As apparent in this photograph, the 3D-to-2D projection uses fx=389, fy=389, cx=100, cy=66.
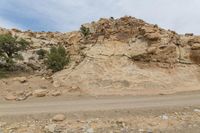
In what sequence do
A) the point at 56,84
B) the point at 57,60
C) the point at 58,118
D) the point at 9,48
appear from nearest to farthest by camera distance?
the point at 58,118 < the point at 56,84 < the point at 57,60 < the point at 9,48

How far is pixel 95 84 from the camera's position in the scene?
81.4 feet

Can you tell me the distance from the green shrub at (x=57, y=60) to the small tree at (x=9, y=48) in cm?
325

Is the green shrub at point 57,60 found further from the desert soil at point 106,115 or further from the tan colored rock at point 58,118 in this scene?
the tan colored rock at point 58,118

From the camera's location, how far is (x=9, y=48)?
3131cm

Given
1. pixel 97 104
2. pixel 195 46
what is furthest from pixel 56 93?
pixel 195 46

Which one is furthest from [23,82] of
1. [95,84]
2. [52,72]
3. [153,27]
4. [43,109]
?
[153,27]

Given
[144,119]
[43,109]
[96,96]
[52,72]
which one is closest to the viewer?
[144,119]

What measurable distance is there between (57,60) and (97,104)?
9.24 m

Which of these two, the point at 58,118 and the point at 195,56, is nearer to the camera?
the point at 58,118

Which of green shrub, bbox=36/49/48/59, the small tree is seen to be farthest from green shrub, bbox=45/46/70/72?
green shrub, bbox=36/49/48/59

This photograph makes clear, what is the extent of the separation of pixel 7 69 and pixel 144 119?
55.1ft

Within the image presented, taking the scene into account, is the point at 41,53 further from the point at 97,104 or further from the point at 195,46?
the point at 97,104

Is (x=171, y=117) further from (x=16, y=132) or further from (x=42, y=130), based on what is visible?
(x=16, y=132)

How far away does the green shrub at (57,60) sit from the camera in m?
28.8
